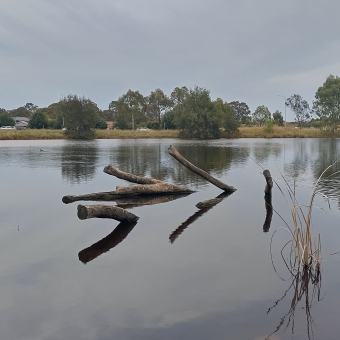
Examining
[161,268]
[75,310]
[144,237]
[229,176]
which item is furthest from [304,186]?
[75,310]

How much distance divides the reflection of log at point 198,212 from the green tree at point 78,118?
74951mm

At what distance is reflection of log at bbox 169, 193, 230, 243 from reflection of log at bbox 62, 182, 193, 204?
1.85 m

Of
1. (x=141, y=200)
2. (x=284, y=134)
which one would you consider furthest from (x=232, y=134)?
(x=141, y=200)

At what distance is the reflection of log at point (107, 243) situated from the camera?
9.25 m

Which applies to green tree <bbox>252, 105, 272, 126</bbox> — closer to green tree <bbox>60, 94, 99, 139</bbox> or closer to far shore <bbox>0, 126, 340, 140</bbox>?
far shore <bbox>0, 126, 340, 140</bbox>

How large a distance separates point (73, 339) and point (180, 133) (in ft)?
282

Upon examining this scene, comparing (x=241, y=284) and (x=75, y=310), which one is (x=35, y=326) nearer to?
(x=75, y=310)

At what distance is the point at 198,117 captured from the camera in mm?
88188

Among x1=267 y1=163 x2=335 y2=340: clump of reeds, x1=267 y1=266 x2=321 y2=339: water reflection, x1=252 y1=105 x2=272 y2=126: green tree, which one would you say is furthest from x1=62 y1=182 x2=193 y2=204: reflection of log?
x1=252 y1=105 x2=272 y2=126: green tree

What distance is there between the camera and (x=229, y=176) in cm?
2309

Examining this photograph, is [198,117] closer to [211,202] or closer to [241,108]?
[211,202]

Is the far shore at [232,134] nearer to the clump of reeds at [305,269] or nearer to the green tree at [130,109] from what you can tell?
the green tree at [130,109]

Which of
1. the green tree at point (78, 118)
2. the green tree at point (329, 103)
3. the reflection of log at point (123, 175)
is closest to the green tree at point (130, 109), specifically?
the green tree at point (78, 118)

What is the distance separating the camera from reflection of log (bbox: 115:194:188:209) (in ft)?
48.3
